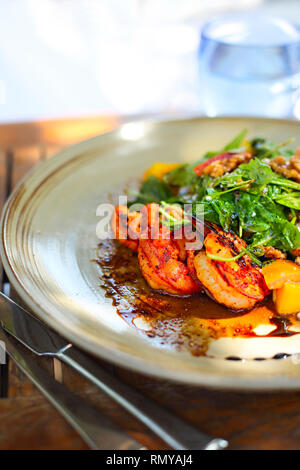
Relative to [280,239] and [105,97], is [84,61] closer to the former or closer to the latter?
[105,97]

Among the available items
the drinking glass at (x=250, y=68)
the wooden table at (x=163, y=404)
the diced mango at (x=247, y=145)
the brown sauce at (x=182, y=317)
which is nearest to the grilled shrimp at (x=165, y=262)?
the brown sauce at (x=182, y=317)

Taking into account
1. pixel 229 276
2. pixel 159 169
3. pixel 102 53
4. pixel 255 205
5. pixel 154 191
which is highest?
pixel 102 53

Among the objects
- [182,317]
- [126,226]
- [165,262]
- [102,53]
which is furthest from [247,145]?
[102,53]

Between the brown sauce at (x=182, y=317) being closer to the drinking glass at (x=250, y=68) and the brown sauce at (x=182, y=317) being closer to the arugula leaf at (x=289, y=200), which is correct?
the arugula leaf at (x=289, y=200)

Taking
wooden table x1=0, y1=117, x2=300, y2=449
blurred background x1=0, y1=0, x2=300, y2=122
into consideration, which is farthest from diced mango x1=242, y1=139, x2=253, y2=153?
blurred background x1=0, y1=0, x2=300, y2=122

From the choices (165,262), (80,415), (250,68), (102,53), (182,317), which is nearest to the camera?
(80,415)

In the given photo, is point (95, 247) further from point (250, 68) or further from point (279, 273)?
point (250, 68)

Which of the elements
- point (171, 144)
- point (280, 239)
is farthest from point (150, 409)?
point (171, 144)
